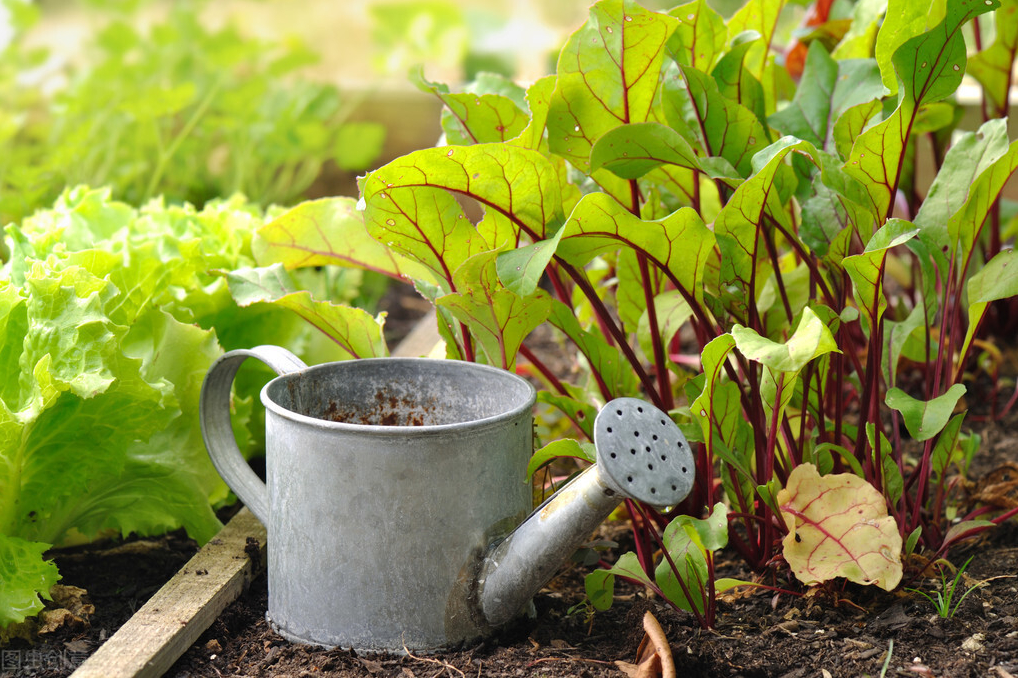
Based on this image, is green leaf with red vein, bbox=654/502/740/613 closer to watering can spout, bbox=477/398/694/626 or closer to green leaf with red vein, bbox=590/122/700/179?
watering can spout, bbox=477/398/694/626

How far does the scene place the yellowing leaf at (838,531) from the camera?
0.95 metres

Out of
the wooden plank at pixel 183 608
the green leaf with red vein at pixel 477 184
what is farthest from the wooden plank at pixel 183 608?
the green leaf with red vein at pixel 477 184

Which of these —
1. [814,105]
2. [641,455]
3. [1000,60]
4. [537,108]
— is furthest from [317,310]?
[1000,60]

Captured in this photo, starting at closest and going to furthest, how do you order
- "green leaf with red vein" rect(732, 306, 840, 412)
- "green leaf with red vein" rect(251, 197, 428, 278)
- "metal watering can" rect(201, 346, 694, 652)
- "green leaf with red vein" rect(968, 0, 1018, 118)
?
"green leaf with red vein" rect(732, 306, 840, 412)
"metal watering can" rect(201, 346, 694, 652)
"green leaf with red vein" rect(251, 197, 428, 278)
"green leaf with red vein" rect(968, 0, 1018, 118)

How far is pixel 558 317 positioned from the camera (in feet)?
3.54

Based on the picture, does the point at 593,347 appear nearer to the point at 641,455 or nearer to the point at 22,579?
the point at 641,455

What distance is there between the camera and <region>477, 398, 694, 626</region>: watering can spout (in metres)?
0.85

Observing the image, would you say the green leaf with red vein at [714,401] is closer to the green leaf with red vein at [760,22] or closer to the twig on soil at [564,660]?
the twig on soil at [564,660]

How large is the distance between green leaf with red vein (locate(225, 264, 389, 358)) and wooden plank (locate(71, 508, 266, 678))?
0.29 meters

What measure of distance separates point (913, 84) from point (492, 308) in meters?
0.48

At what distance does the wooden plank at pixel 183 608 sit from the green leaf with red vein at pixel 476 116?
0.58m

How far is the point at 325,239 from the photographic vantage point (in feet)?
3.94

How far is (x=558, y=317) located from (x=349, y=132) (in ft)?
6.05

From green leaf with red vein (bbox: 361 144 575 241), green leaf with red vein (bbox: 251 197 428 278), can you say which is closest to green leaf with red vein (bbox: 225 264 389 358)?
green leaf with red vein (bbox: 251 197 428 278)
